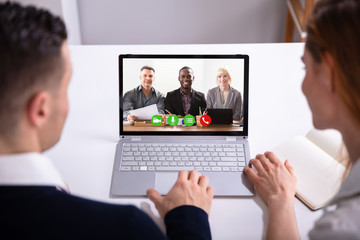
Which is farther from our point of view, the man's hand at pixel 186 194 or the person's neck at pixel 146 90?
the person's neck at pixel 146 90

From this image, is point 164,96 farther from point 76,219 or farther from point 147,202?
point 76,219

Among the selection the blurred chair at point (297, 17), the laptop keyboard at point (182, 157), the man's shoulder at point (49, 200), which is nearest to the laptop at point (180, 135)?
the laptop keyboard at point (182, 157)

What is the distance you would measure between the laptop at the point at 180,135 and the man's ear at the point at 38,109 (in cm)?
35

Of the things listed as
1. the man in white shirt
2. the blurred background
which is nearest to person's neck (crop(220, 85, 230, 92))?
the man in white shirt

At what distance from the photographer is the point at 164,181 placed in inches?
33.9

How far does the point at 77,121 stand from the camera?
3.46ft

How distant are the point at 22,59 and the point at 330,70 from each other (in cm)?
53

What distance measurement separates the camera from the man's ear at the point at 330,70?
60cm

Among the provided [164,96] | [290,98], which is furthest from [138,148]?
[290,98]

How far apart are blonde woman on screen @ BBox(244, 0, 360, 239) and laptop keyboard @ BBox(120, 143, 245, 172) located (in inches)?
7.1

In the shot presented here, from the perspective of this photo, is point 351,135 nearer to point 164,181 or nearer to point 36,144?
point 164,181

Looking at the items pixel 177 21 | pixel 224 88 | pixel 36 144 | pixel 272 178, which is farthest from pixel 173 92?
pixel 177 21

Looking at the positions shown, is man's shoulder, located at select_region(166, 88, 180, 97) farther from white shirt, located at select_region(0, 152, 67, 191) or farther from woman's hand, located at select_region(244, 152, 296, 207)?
white shirt, located at select_region(0, 152, 67, 191)

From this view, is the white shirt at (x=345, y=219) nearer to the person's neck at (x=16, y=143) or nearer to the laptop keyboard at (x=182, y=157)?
the laptop keyboard at (x=182, y=157)
